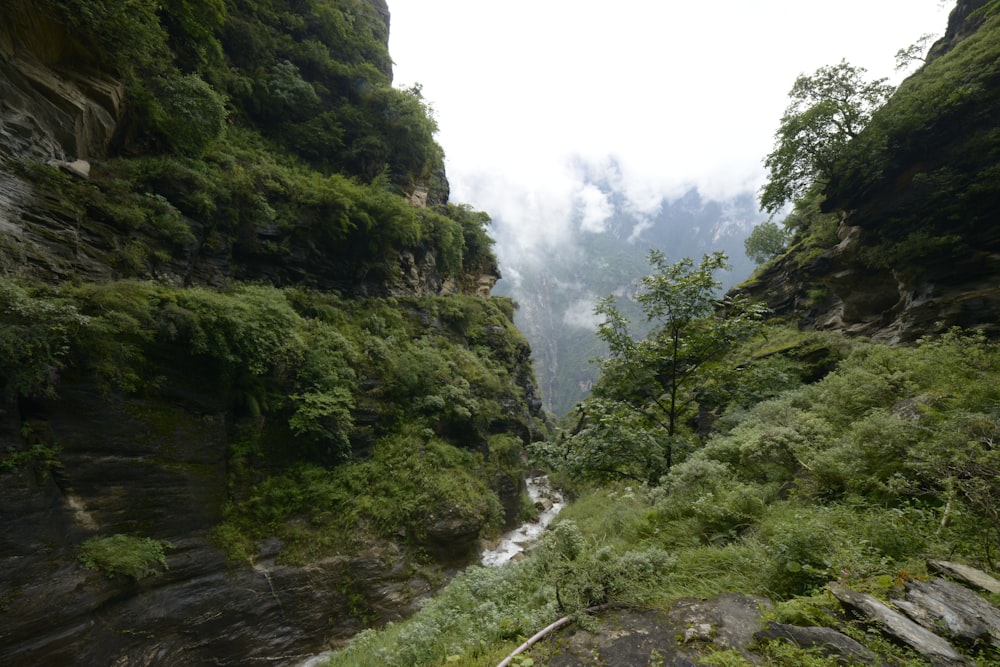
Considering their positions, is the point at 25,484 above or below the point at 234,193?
below

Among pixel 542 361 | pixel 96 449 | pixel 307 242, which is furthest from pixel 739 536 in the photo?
pixel 542 361

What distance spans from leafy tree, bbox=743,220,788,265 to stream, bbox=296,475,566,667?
2838 centimetres

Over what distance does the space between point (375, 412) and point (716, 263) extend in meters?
12.0

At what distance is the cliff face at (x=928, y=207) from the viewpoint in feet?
30.8

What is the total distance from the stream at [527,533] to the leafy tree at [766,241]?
28.4 m

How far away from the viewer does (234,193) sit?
13.4m

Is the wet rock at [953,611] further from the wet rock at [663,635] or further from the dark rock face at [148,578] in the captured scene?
the dark rock face at [148,578]

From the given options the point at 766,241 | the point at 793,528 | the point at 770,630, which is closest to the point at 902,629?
the point at 770,630

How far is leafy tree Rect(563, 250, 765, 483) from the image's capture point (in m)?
7.25

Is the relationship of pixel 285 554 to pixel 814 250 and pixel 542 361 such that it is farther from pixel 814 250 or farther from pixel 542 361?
pixel 542 361

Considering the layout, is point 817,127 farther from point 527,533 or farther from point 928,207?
point 527,533

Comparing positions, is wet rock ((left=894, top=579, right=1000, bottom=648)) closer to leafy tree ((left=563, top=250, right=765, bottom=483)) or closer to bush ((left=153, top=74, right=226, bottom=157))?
leafy tree ((left=563, top=250, right=765, bottom=483))

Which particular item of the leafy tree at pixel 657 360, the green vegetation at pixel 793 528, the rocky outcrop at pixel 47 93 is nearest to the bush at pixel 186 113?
the rocky outcrop at pixel 47 93

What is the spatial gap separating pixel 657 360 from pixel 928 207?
10333 mm
